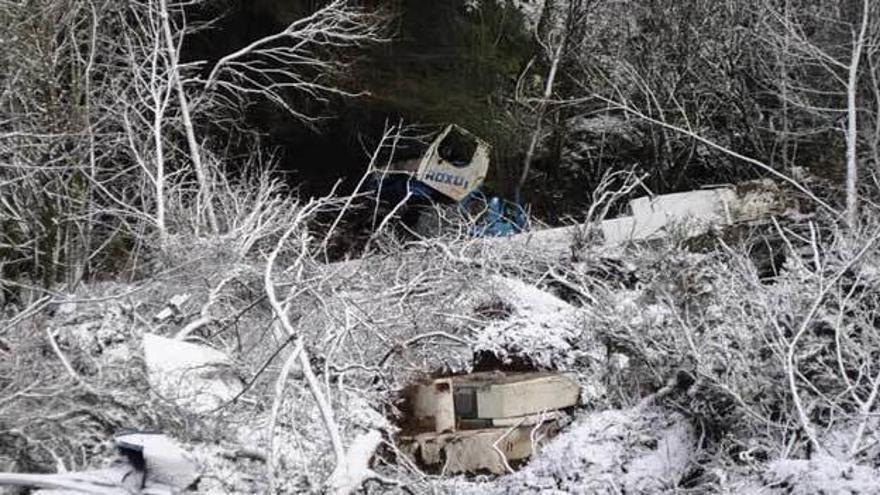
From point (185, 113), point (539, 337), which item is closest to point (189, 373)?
point (539, 337)

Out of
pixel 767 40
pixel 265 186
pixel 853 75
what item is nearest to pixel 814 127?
pixel 767 40

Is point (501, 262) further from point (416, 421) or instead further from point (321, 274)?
point (416, 421)

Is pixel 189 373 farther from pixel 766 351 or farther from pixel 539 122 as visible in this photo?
pixel 539 122

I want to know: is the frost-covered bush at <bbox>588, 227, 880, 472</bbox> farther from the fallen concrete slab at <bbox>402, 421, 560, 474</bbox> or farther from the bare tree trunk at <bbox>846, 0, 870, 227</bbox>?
the bare tree trunk at <bbox>846, 0, 870, 227</bbox>

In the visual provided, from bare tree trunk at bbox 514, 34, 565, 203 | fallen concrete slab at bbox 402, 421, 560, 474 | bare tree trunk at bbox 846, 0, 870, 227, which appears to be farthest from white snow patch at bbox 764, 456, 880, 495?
bare tree trunk at bbox 514, 34, 565, 203

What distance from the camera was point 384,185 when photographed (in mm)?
13133

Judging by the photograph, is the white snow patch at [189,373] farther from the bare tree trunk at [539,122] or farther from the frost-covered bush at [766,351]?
the bare tree trunk at [539,122]

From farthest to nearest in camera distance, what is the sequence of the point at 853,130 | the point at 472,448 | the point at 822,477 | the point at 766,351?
the point at 853,130 < the point at 472,448 < the point at 766,351 < the point at 822,477

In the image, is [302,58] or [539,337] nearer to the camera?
[539,337]

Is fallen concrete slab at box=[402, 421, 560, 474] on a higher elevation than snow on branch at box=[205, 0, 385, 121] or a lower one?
lower

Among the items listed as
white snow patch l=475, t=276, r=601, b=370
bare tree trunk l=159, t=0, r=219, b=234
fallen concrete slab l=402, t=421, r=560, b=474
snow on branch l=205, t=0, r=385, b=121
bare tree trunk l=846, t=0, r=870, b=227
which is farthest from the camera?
snow on branch l=205, t=0, r=385, b=121

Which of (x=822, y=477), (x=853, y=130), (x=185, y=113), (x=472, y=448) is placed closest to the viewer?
(x=822, y=477)

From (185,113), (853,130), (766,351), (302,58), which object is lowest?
(766,351)

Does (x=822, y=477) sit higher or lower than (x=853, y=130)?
lower
